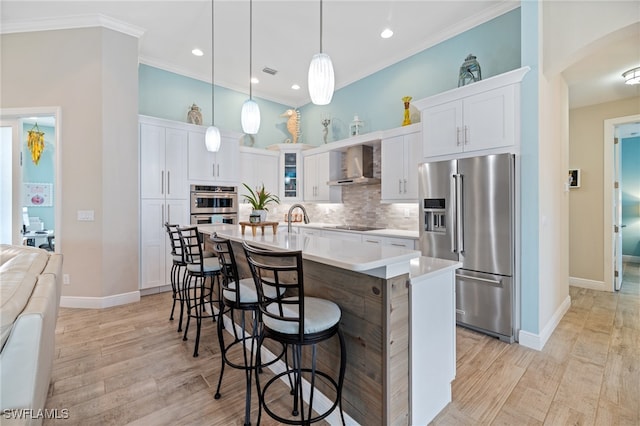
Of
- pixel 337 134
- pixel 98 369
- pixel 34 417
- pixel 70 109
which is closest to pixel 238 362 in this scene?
pixel 98 369

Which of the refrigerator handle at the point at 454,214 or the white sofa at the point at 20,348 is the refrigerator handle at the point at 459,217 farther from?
the white sofa at the point at 20,348

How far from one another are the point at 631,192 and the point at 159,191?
9.13m

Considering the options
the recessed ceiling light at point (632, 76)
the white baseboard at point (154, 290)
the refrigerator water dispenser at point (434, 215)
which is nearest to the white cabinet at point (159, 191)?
the white baseboard at point (154, 290)

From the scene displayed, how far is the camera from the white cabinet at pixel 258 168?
5301 millimetres

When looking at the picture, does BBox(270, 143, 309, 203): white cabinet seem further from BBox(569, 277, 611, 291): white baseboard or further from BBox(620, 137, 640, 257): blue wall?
BBox(620, 137, 640, 257): blue wall

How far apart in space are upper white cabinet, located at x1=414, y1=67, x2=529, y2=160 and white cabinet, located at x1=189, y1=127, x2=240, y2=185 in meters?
3.14

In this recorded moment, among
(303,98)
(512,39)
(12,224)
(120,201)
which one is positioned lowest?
(12,224)

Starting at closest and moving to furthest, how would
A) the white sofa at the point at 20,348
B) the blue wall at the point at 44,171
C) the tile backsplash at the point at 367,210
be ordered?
1. the white sofa at the point at 20,348
2. the tile backsplash at the point at 367,210
3. the blue wall at the point at 44,171

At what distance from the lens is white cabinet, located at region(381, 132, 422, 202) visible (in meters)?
3.82

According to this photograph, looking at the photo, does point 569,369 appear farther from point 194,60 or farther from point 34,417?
point 194,60

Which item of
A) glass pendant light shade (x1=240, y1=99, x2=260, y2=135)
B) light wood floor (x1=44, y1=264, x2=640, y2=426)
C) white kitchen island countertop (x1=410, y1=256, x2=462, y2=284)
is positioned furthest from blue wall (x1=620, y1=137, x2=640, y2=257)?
glass pendant light shade (x1=240, y1=99, x2=260, y2=135)

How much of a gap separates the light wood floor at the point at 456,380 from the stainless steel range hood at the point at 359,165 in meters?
2.56

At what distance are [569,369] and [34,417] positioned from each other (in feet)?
11.2

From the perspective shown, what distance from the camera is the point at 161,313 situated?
3.47 metres
